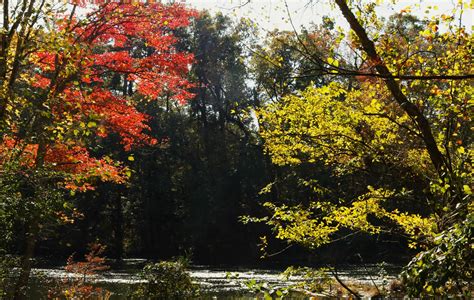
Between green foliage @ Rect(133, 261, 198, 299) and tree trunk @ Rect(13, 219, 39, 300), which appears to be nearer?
tree trunk @ Rect(13, 219, 39, 300)

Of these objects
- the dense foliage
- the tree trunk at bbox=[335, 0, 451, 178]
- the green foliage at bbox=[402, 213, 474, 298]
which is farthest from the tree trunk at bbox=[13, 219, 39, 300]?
the green foliage at bbox=[402, 213, 474, 298]

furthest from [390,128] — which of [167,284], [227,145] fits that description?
[227,145]

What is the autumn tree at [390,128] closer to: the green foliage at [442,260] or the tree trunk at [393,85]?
the tree trunk at [393,85]

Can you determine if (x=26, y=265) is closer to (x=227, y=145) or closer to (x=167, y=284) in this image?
(x=167, y=284)

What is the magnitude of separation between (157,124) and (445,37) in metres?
36.5

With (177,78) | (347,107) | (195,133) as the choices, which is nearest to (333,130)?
(347,107)

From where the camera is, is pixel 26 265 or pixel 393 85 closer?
pixel 393 85

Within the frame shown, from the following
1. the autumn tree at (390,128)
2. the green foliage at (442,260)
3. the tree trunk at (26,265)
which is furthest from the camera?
the tree trunk at (26,265)

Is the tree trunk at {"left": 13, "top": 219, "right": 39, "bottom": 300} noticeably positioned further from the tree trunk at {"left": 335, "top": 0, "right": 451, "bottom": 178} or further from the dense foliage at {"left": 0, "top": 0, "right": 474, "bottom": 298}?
the tree trunk at {"left": 335, "top": 0, "right": 451, "bottom": 178}

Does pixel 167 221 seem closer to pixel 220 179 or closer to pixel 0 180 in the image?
pixel 220 179

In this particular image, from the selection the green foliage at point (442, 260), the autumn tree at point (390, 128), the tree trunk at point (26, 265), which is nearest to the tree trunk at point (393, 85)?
the autumn tree at point (390, 128)

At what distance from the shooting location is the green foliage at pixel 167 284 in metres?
10.3

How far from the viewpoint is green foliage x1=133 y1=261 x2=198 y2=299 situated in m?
10.3

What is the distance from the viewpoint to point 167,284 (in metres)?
10.3
